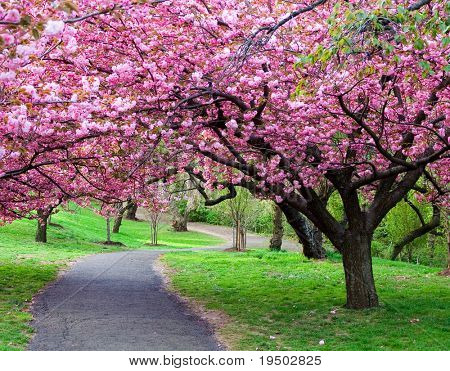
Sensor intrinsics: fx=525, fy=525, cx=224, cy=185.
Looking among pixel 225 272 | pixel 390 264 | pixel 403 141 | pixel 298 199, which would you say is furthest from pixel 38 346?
pixel 390 264

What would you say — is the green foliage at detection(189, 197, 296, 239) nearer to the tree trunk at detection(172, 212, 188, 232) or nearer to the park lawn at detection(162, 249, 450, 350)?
the tree trunk at detection(172, 212, 188, 232)

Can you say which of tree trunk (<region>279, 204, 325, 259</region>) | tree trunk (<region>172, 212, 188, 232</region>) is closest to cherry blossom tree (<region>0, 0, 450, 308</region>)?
tree trunk (<region>279, 204, 325, 259</region>)

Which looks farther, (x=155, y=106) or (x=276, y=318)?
(x=276, y=318)

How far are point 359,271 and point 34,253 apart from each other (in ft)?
53.9

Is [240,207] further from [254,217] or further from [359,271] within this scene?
[359,271]

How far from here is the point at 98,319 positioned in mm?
9875

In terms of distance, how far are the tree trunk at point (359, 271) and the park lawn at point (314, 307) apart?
0.27m

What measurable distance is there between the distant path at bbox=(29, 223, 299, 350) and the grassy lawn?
0.33 meters

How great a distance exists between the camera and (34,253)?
22.9 m

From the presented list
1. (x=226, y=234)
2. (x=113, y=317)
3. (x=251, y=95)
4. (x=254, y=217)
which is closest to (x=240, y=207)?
(x=254, y=217)

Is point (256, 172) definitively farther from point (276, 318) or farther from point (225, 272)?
point (225, 272)

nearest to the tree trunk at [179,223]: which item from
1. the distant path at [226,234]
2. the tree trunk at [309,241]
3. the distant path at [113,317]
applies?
the distant path at [226,234]
